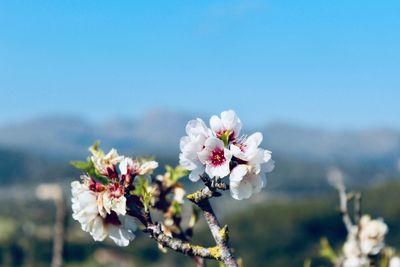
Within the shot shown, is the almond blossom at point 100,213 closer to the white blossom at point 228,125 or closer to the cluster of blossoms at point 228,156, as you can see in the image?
the cluster of blossoms at point 228,156

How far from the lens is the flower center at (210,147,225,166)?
→ 3029mm

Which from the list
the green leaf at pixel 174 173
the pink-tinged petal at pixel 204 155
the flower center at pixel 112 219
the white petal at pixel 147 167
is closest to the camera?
the pink-tinged petal at pixel 204 155

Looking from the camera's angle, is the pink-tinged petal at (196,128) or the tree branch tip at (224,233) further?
the pink-tinged petal at (196,128)

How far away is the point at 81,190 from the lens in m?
3.50

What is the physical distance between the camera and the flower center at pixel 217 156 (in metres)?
3.03

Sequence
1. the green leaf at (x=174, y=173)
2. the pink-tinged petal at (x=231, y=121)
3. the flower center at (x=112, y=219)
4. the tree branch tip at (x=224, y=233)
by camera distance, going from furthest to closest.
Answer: the green leaf at (x=174, y=173) → the flower center at (x=112, y=219) → the pink-tinged petal at (x=231, y=121) → the tree branch tip at (x=224, y=233)

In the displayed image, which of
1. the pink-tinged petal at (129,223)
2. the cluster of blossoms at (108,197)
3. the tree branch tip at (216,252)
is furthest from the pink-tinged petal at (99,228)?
the tree branch tip at (216,252)

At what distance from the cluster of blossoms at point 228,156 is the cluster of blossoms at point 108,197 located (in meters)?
0.48

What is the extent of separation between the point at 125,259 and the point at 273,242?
44.4m

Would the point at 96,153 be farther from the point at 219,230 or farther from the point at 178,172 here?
the point at 219,230

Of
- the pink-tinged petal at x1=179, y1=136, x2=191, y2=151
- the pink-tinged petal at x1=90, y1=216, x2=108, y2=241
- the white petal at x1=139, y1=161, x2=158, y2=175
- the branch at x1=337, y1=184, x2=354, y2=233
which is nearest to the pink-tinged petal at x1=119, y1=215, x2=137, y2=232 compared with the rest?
the pink-tinged petal at x1=90, y1=216, x2=108, y2=241

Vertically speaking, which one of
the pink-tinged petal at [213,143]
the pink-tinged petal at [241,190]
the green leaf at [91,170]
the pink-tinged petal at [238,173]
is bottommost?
the pink-tinged petal at [241,190]

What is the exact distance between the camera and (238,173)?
299 cm

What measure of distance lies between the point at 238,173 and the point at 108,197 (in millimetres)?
773
